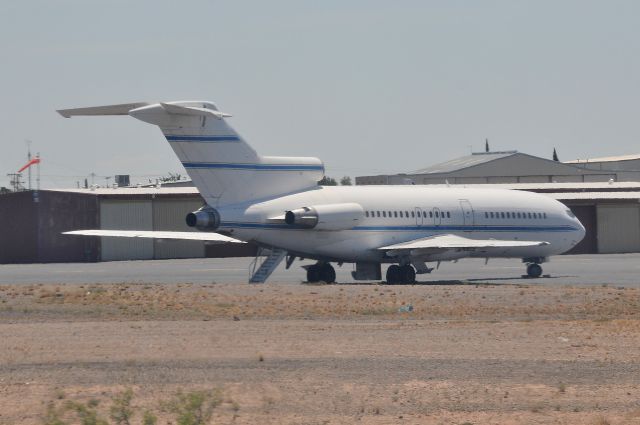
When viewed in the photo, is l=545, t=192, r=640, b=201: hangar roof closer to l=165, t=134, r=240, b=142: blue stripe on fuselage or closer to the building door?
the building door

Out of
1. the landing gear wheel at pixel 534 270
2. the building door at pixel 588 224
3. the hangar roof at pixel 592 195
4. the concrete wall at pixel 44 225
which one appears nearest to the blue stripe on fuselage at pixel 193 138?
the landing gear wheel at pixel 534 270

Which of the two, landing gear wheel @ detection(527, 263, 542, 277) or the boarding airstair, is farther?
landing gear wheel @ detection(527, 263, 542, 277)

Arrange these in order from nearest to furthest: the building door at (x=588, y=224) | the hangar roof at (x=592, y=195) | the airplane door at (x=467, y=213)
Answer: the airplane door at (x=467, y=213) → the hangar roof at (x=592, y=195) → the building door at (x=588, y=224)

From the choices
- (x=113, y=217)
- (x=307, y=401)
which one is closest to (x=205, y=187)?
(x=307, y=401)

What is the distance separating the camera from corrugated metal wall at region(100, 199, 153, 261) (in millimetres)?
65188

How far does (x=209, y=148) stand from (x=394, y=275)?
792cm

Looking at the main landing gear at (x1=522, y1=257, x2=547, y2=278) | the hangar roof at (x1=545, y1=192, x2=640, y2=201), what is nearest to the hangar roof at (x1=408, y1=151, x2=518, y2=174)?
the hangar roof at (x1=545, y1=192, x2=640, y2=201)

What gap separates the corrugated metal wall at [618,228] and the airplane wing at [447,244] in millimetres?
29050

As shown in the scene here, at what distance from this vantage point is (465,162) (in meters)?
98.0

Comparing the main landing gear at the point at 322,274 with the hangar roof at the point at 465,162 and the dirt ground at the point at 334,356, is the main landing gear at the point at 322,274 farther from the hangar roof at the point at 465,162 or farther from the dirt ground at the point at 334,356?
the hangar roof at the point at 465,162

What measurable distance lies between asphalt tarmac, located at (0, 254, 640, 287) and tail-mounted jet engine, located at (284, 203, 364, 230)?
3416 millimetres

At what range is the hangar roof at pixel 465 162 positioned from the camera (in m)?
93.5

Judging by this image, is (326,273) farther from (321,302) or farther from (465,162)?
(465,162)

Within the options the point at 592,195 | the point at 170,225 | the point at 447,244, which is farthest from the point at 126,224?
the point at 447,244
